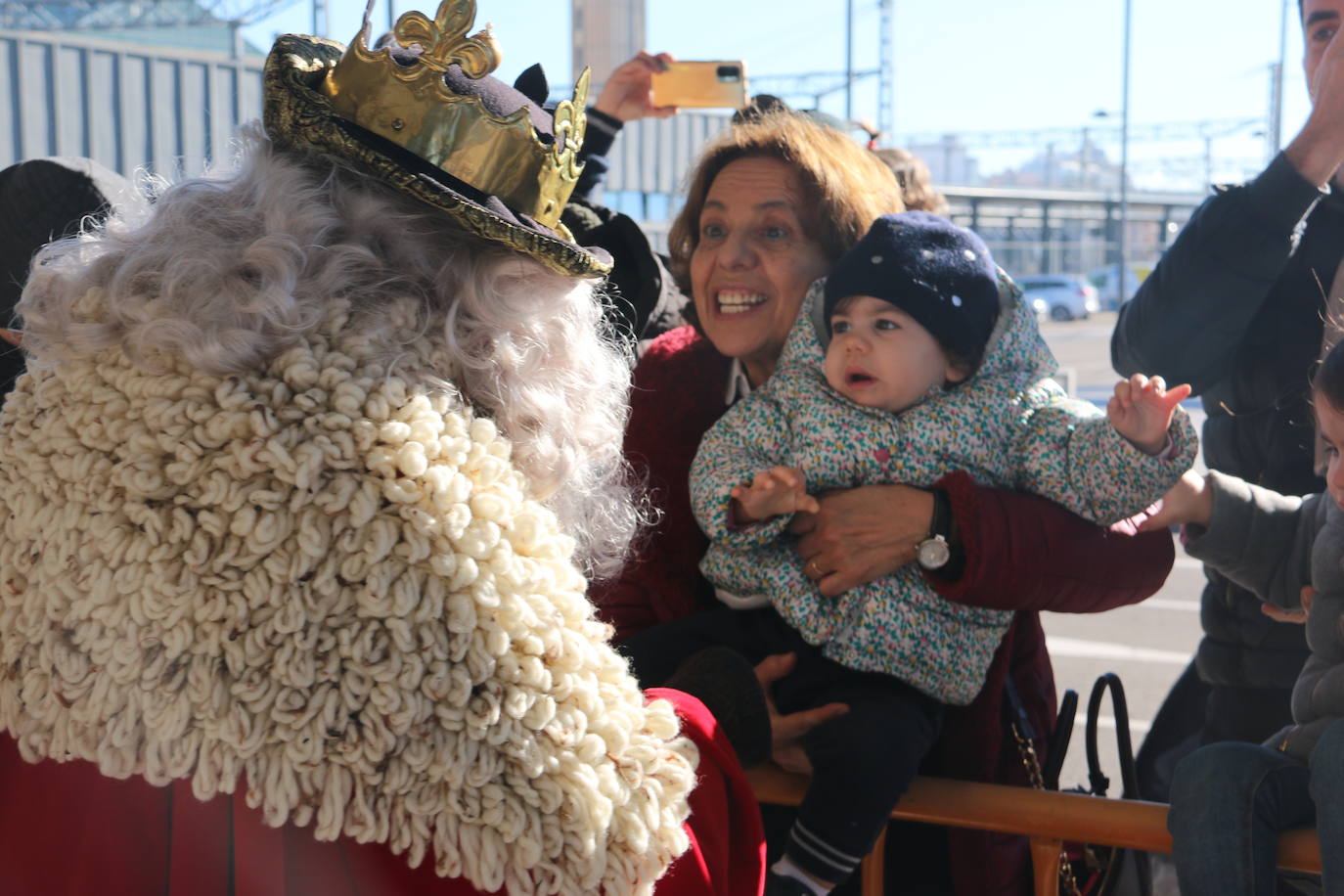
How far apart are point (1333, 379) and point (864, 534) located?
0.74 meters

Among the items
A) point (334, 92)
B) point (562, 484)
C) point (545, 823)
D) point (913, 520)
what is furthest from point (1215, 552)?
point (334, 92)

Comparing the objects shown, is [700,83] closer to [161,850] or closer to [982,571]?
[982,571]

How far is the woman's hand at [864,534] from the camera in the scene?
203 cm

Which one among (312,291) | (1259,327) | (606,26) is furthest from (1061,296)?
(312,291)

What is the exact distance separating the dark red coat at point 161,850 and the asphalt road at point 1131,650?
4.10m

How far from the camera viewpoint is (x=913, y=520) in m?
2.03

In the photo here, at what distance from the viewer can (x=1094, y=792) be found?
6.91 ft

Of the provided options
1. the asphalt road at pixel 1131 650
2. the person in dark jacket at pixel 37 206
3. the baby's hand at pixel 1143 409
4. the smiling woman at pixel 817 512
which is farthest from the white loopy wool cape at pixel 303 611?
the asphalt road at pixel 1131 650

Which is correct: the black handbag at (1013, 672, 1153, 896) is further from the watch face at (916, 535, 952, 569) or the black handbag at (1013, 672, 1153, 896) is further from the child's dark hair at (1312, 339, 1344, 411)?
the child's dark hair at (1312, 339, 1344, 411)

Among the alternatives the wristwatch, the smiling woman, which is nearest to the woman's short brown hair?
the smiling woman

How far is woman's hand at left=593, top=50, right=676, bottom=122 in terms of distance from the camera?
139 inches

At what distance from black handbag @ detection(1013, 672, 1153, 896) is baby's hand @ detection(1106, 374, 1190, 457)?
434mm

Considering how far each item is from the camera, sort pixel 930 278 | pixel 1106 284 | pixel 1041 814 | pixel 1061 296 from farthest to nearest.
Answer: pixel 1106 284 → pixel 1061 296 → pixel 930 278 → pixel 1041 814

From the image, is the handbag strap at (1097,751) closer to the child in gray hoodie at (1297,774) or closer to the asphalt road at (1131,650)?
the child in gray hoodie at (1297,774)
